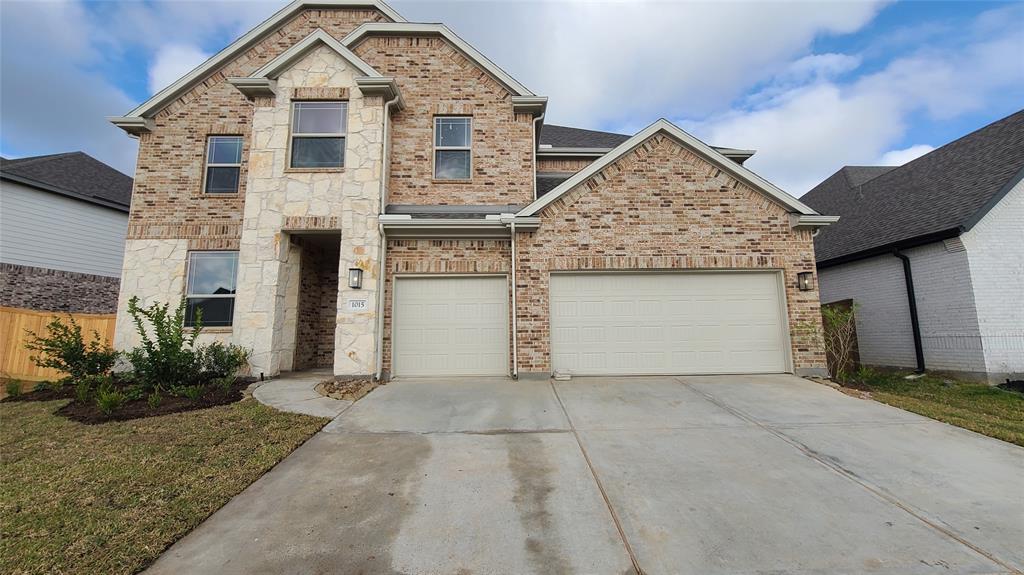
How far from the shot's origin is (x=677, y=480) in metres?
3.61

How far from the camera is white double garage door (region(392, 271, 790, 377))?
8.11 meters

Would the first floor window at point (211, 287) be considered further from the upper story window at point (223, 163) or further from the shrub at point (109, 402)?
the shrub at point (109, 402)

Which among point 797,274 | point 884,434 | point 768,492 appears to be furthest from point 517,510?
point 797,274

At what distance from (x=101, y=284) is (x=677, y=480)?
65.2 ft

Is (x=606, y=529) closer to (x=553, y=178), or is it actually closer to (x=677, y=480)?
(x=677, y=480)

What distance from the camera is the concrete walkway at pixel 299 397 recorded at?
19.5ft

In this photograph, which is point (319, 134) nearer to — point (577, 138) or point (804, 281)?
point (577, 138)

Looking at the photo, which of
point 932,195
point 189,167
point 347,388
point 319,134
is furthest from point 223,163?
point 932,195

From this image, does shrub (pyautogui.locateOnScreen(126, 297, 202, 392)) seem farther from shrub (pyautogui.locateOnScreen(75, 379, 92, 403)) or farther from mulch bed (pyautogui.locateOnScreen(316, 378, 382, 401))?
mulch bed (pyautogui.locateOnScreen(316, 378, 382, 401))

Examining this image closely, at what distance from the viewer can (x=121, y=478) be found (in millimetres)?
3648

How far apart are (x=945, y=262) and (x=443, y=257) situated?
1141cm

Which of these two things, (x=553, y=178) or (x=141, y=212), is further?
(x=553, y=178)

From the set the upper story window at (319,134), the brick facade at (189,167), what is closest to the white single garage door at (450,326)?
the upper story window at (319,134)

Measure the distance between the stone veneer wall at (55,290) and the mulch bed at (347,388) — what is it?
13004 millimetres
